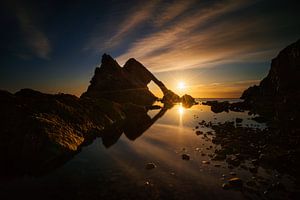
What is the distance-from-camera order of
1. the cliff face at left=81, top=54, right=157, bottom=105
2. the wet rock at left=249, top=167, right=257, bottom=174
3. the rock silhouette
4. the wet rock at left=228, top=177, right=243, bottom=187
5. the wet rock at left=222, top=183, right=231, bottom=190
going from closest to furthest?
1. the wet rock at left=222, top=183, right=231, bottom=190
2. the wet rock at left=228, top=177, right=243, bottom=187
3. the wet rock at left=249, top=167, right=257, bottom=174
4. the rock silhouette
5. the cliff face at left=81, top=54, right=157, bottom=105

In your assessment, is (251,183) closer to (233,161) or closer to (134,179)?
(233,161)

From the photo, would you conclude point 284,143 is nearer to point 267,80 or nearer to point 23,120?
point 23,120

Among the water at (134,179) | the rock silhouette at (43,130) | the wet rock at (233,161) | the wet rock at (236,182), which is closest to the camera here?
the water at (134,179)

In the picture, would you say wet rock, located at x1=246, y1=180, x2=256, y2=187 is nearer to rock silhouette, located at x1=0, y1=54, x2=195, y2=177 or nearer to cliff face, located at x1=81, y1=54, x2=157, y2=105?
rock silhouette, located at x1=0, y1=54, x2=195, y2=177

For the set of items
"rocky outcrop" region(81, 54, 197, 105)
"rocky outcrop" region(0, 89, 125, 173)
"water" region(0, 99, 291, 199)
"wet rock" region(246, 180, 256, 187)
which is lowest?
"water" region(0, 99, 291, 199)

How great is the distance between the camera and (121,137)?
94.5 feet

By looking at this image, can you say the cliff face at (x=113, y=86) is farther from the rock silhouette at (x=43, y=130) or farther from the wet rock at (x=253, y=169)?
the wet rock at (x=253, y=169)

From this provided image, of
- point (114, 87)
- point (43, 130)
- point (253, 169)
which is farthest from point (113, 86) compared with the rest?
point (253, 169)

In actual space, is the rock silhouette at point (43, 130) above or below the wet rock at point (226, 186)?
above

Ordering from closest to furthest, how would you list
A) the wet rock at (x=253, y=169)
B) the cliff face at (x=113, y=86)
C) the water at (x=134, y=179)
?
the water at (x=134, y=179) < the wet rock at (x=253, y=169) < the cliff face at (x=113, y=86)

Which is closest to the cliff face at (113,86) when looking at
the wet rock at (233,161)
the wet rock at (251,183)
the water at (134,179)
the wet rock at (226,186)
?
the water at (134,179)

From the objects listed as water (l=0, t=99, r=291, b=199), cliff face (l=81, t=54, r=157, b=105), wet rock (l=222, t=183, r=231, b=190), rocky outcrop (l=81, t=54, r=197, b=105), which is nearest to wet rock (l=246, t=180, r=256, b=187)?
water (l=0, t=99, r=291, b=199)

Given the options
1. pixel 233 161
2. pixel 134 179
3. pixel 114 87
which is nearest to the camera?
pixel 134 179

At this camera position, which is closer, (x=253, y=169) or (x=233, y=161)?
(x=253, y=169)
